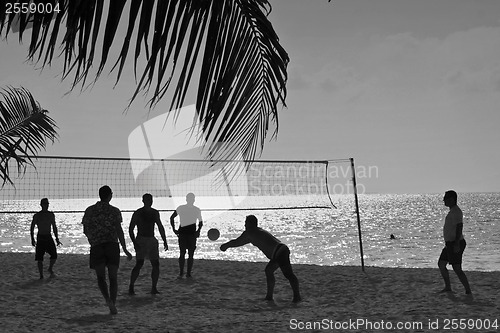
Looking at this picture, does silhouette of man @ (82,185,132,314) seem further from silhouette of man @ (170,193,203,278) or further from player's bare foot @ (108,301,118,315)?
silhouette of man @ (170,193,203,278)

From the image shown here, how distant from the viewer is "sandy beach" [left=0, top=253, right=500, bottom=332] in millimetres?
6492

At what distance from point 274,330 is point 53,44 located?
17.0ft

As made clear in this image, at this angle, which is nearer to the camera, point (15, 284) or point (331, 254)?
point (15, 284)

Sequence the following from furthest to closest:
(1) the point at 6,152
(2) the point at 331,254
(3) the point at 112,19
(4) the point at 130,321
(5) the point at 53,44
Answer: (2) the point at 331,254 → (4) the point at 130,321 → (1) the point at 6,152 → (5) the point at 53,44 → (3) the point at 112,19

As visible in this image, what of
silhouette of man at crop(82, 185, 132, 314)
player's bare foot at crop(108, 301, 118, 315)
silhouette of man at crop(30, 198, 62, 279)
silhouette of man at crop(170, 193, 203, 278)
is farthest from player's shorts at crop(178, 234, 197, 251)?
silhouette of man at crop(82, 185, 132, 314)

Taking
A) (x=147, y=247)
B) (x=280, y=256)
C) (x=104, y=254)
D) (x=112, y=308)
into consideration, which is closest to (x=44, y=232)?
(x=147, y=247)

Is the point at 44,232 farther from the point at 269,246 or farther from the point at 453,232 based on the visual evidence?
the point at 453,232

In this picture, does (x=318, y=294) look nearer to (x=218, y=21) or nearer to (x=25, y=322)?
(x=25, y=322)

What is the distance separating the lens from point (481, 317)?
22.0 ft

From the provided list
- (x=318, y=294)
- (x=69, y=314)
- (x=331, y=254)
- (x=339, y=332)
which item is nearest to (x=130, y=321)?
(x=69, y=314)

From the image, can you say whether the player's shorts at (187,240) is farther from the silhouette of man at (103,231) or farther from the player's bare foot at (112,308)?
the silhouette of man at (103,231)

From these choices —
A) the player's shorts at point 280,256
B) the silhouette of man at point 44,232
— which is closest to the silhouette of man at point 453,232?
the player's shorts at point 280,256

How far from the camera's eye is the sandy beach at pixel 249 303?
6.49 metres

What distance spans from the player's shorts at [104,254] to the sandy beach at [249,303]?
666 mm
